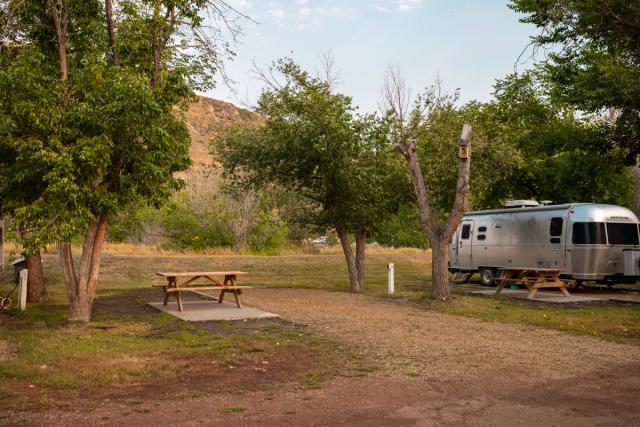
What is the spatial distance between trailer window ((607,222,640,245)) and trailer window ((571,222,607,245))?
315 mm

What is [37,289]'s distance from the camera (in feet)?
50.5

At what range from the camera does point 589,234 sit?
1764 cm

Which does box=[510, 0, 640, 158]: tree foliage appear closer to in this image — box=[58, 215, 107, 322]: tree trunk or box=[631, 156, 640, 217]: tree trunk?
box=[631, 156, 640, 217]: tree trunk

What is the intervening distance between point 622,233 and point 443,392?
13524 mm

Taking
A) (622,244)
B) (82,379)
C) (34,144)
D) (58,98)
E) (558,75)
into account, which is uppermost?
(558,75)

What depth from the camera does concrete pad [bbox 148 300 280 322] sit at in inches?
487

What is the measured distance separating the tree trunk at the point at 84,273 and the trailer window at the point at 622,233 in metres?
13.2

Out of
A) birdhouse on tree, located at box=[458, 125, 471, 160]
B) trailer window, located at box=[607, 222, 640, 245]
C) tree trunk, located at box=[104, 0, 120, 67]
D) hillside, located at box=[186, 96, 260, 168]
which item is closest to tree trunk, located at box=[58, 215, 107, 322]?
tree trunk, located at box=[104, 0, 120, 67]

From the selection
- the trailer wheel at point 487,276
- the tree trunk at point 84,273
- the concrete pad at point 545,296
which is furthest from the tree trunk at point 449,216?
the tree trunk at point 84,273

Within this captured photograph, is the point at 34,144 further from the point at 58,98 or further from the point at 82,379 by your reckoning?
the point at 82,379

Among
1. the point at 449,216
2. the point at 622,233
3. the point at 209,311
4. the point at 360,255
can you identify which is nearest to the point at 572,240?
the point at 622,233

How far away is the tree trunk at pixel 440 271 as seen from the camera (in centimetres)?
1625

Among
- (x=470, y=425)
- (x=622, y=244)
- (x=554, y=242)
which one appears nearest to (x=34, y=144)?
(x=470, y=425)

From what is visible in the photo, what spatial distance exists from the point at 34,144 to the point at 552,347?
8325 millimetres
